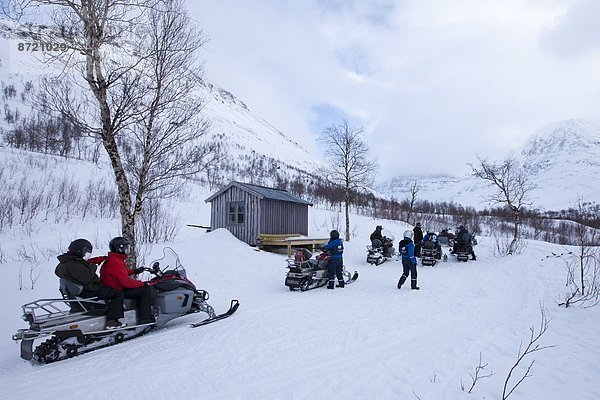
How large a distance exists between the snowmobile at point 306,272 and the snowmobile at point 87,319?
300cm

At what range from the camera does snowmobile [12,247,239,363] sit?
14.8 feet

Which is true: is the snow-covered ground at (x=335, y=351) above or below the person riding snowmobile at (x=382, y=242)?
below

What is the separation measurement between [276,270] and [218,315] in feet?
17.8

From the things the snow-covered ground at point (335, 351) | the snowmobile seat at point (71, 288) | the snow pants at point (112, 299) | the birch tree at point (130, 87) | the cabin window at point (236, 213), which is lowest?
the snow-covered ground at point (335, 351)

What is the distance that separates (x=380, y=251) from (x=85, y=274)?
12.2 m

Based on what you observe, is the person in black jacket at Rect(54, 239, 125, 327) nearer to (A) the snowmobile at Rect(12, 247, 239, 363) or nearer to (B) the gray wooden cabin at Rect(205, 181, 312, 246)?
(A) the snowmobile at Rect(12, 247, 239, 363)

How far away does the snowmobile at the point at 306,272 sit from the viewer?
9227 mm

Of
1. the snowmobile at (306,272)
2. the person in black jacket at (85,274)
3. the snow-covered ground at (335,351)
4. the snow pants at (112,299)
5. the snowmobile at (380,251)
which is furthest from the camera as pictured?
the snowmobile at (380,251)

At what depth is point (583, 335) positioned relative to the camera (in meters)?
5.54

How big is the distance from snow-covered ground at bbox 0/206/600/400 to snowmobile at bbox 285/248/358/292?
0.49m

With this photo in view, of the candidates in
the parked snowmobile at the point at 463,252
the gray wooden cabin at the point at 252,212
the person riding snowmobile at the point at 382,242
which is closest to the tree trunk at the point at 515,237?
the parked snowmobile at the point at 463,252

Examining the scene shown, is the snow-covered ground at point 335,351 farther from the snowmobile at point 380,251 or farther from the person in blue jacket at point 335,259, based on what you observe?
the snowmobile at point 380,251

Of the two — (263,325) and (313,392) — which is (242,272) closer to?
(263,325)

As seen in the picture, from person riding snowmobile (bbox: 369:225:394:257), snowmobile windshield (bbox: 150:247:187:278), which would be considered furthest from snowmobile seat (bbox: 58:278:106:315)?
person riding snowmobile (bbox: 369:225:394:257)
